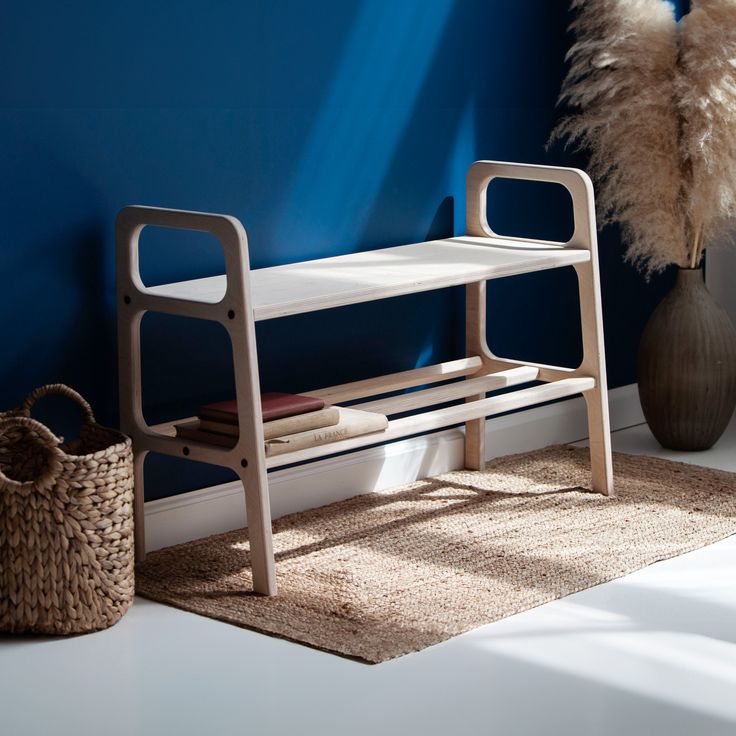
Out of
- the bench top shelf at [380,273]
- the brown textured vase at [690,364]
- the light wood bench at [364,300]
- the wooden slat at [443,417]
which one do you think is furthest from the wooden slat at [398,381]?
the brown textured vase at [690,364]

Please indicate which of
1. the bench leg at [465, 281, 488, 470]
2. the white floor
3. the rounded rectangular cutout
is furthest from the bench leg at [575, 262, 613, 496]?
the white floor

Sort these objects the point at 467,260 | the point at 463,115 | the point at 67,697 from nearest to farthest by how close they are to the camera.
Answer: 1. the point at 67,697
2. the point at 467,260
3. the point at 463,115

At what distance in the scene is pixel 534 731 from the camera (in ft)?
6.86

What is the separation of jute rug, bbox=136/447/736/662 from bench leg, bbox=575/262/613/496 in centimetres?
7

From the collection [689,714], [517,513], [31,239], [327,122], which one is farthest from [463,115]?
[689,714]

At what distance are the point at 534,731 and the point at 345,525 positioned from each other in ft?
3.77

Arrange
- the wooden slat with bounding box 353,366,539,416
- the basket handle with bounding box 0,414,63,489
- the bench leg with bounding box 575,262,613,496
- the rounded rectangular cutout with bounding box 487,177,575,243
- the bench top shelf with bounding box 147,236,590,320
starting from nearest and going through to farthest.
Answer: the basket handle with bounding box 0,414,63,489
the bench top shelf with bounding box 147,236,590,320
the wooden slat with bounding box 353,366,539,416
the bench leg with bounding box 575,262,613,496
the rounded rectangular cutout with bounding box 487,177,575,243

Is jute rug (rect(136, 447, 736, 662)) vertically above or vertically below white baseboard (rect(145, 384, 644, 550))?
below

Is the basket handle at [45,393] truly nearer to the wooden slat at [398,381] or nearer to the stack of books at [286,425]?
the stack of books at [286,425]

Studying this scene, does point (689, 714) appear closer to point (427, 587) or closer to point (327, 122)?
point (427, 587)

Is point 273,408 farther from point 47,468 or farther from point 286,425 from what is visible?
point 47,468

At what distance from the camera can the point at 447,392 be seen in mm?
3213

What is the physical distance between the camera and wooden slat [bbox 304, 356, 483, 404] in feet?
10.2

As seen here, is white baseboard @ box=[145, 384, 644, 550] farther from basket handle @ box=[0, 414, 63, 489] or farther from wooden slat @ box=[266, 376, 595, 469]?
basket handle @ box=[0, 414, 63, 489]
